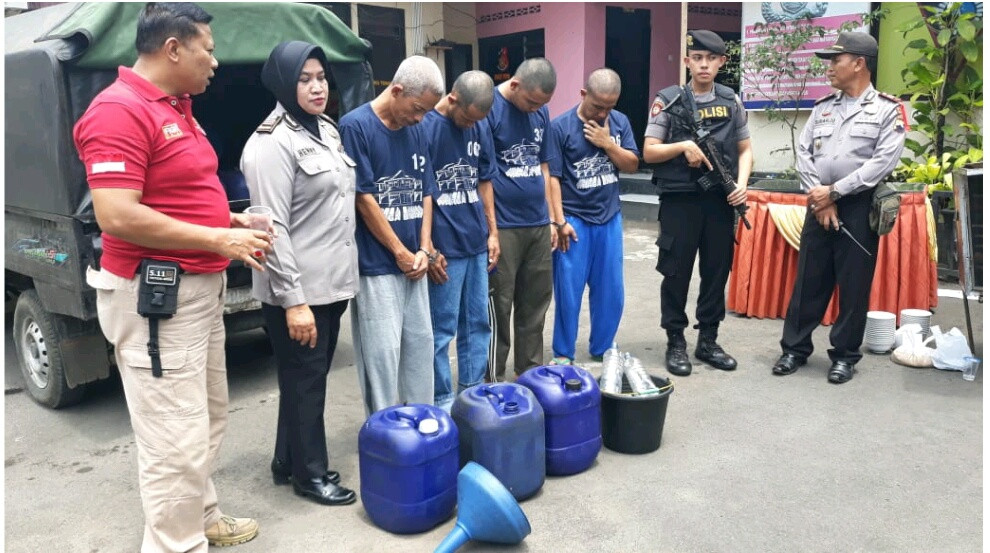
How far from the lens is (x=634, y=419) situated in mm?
3793

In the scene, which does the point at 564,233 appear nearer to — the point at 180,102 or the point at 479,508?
the point at 479,508

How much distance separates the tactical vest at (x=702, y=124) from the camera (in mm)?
4809

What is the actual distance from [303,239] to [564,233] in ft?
6.46

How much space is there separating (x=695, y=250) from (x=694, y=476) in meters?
1.80

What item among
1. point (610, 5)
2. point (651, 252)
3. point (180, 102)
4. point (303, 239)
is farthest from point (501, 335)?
point (610, 5)

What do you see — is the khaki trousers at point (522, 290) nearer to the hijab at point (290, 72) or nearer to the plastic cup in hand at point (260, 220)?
the hijab at point (290, 72)

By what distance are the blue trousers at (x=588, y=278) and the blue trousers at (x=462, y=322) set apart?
0.77 meters

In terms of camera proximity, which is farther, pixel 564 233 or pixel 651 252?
pixel 651 252

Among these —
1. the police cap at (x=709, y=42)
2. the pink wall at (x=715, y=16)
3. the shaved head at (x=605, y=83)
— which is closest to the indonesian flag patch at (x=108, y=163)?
the shaved head at (x=605, y=83)

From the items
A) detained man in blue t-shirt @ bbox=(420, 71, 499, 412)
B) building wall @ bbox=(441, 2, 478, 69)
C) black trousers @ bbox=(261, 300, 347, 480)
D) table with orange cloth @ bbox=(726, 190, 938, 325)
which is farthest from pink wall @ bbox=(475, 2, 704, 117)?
black trousers @ bbox=(261, 300, 347, 480)

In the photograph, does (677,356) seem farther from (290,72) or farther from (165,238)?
(165,238)

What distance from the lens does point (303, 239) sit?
10.4ft

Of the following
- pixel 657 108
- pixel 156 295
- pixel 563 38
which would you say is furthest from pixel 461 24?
pixel 156 295

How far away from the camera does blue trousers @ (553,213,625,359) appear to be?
16.0 ft
